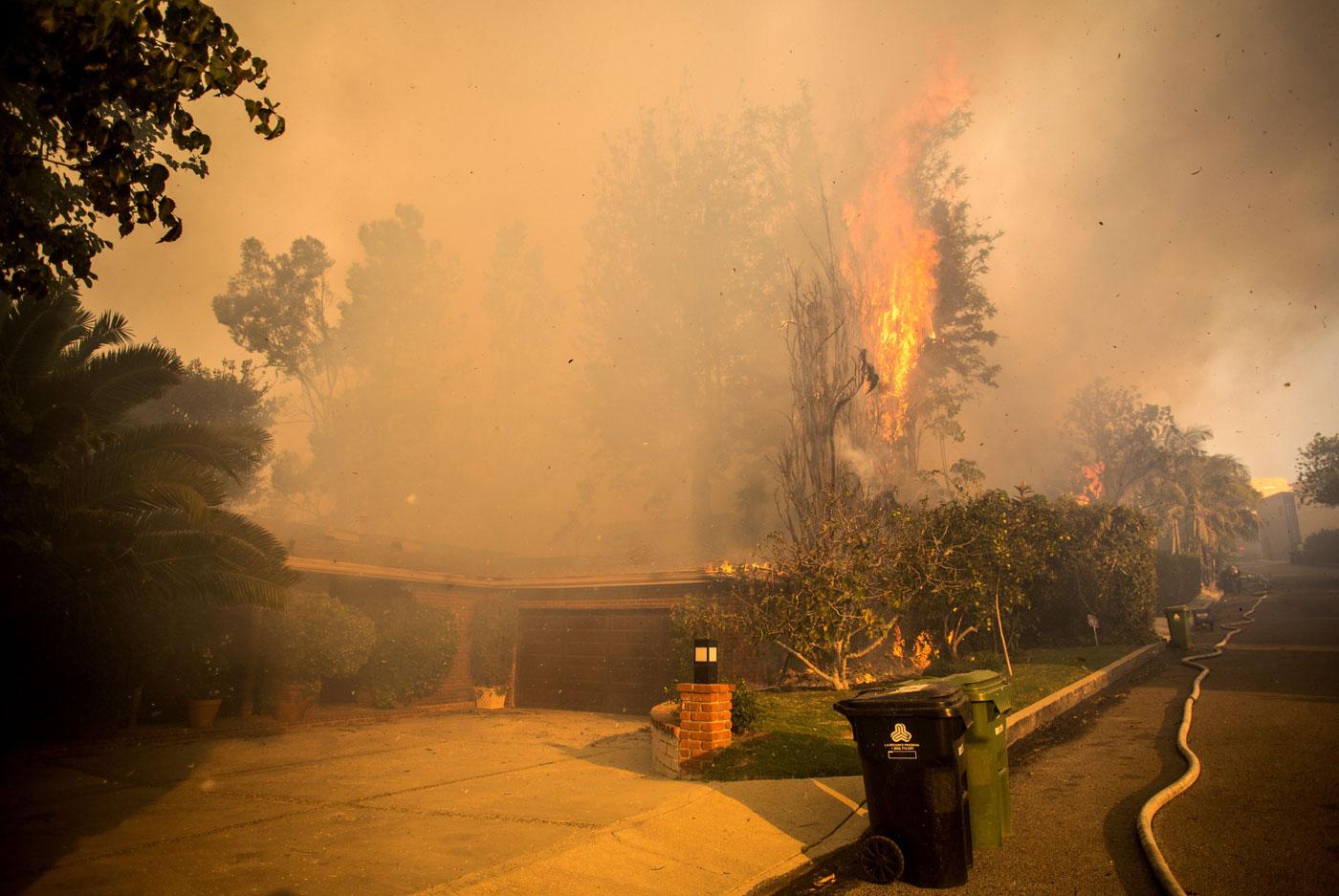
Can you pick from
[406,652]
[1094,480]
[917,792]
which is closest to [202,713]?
[406,652]

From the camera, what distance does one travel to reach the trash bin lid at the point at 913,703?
480 cm

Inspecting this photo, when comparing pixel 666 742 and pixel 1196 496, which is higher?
pixel 1196 496

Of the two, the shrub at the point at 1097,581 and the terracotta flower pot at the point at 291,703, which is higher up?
the shrub at the point at 1097,581

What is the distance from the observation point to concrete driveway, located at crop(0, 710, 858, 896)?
4996 millimetres

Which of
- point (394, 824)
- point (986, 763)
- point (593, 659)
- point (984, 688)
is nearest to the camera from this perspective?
point (986, 763)

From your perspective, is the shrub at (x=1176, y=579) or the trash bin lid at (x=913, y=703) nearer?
the trash bin lid at (x=913, y=703)

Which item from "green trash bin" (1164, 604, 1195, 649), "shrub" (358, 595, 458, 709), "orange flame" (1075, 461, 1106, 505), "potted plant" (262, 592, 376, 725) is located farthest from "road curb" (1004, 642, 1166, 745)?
"orange flame" (1075, 461, 1106, 505)

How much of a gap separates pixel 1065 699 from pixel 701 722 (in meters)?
6.95

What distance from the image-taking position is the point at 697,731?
807 centimetres

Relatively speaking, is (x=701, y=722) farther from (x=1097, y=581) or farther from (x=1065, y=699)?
(x=1097, y=581)

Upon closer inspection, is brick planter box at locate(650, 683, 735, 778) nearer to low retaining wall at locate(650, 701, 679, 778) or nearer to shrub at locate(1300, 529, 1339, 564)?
low retaining wall at locate(650, 701, 679, 778)

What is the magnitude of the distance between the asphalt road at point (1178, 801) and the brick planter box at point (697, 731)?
103 inches

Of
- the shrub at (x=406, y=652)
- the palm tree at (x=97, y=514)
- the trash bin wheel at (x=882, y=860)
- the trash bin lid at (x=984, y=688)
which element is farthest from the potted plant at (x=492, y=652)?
the trash bin wheel at (x=882, y=860)

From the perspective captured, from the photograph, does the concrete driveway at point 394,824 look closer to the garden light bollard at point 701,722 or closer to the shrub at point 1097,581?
the garden light bollard at point 701,722
